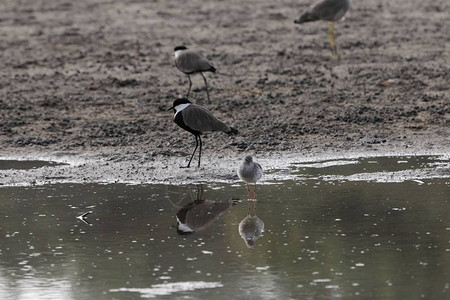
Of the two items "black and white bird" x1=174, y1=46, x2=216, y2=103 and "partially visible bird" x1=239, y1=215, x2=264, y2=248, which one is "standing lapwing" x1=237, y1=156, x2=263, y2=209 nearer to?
"partially visible bird" x1=239, y1=215, x2=264, y2=248

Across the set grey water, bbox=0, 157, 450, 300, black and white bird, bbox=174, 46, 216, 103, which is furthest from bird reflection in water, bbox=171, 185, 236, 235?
black and white bird, bbox=174, 46, 216, 103

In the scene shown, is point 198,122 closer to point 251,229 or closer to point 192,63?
point 251,229

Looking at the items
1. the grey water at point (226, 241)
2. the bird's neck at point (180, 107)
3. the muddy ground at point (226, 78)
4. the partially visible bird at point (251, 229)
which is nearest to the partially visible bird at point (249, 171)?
the grey water at point (226, 241)

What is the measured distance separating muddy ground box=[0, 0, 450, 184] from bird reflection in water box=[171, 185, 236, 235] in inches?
71.0

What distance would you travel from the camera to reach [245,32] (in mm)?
18625

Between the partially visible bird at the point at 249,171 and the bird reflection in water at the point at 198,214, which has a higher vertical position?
the partially visible bird at the point at 249,171

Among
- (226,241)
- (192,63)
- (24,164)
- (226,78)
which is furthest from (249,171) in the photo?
(226,78)

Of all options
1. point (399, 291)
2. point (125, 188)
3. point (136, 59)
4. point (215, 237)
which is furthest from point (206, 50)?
point (399, 291)

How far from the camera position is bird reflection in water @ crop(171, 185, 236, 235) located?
805 cm

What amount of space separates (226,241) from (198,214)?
3.07 ft

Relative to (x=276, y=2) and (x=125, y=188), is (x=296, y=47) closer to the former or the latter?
(x=276, y=2)

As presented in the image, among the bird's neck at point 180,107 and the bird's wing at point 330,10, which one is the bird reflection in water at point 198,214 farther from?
the bird's wing at point 330,10

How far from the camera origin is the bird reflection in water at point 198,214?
317 inches

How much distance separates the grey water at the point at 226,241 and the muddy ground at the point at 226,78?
175 centimetres
